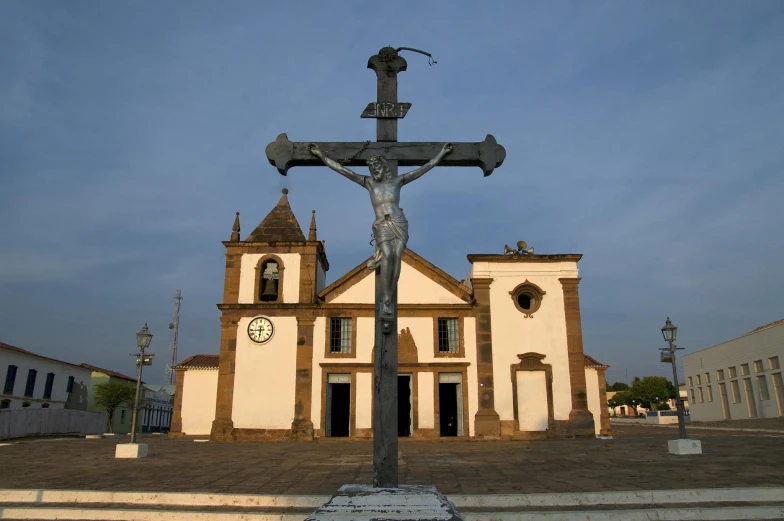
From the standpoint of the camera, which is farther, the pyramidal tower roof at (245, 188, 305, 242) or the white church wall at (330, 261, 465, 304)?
the pyramidal tower roof at (245, 188, 305, 242)

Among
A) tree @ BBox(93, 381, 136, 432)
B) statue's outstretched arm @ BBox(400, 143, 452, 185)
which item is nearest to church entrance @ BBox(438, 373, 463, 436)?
statue's outstretched arm @ BBox(400, 143, 452, 185)

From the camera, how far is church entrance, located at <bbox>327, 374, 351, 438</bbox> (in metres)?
23.2

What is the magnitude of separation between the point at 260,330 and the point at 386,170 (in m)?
20.2

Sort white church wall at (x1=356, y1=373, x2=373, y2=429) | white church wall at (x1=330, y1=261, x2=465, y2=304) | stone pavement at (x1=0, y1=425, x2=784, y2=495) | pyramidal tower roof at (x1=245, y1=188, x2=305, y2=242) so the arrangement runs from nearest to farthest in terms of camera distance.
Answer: stone pavement at (x1=0, y1=425, x2=784, y2=495), white church wall at (x1=356, y1=373, x2=373, y2=429), white church wall at (x1=330, y1=261, x2=465, y2=304), pyramidal tower roof at (x1=245, y1=188, x2=305, y2=242)

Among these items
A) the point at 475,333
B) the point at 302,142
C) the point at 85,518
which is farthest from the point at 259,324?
the point at 302,142

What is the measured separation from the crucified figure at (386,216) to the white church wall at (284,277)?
1986 centimetres

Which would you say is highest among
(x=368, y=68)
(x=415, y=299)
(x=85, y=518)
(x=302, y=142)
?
(x=415, y=299)

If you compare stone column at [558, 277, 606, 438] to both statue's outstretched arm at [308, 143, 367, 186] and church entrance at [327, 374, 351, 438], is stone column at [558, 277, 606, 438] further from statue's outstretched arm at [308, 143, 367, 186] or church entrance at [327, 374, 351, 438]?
statue's outstretched arm at [308, 143, 367, 186]

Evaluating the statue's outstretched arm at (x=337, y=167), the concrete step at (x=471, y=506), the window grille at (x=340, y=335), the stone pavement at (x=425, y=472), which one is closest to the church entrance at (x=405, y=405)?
the window grille at (x=340, y=335)

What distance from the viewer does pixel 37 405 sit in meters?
34.7

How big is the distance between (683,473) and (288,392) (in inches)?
651

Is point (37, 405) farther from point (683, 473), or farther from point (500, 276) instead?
point (683, 473)

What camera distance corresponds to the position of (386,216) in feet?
14.5

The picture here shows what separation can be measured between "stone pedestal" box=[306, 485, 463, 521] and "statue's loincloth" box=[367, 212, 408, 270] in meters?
1.64
